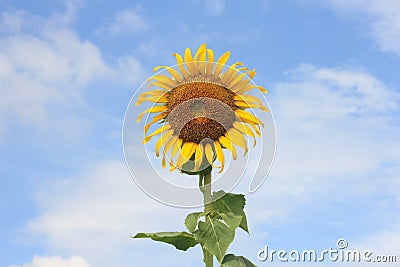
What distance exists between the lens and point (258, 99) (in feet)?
13.4

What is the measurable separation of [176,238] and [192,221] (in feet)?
0.77

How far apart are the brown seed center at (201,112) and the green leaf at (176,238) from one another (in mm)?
674

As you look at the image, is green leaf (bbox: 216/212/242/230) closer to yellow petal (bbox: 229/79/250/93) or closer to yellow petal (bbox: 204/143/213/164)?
yellow petal (bbox: 204/143/213/164)

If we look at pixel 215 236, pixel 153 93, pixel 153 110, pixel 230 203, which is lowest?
pixel 215 236

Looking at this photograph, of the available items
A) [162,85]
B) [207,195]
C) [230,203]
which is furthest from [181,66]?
[230,203]

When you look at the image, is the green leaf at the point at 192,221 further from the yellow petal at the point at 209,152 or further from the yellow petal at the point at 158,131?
the yellow petal at the point at 158,131

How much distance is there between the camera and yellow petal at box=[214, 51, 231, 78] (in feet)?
13.2

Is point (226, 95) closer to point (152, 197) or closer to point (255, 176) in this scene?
point (255, 176)

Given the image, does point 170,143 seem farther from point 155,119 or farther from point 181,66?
point 181,66

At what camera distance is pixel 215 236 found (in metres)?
3.75

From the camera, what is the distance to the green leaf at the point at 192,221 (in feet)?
12.6

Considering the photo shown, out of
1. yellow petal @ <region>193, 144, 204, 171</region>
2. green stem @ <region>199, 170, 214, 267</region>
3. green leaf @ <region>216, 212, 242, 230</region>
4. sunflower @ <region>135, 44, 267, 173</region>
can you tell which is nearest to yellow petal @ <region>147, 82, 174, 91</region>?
sunflower @ <region>135, 44, 267, 173</region>

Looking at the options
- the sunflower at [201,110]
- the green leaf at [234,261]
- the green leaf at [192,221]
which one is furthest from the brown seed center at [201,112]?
the green leaf at [234,261]

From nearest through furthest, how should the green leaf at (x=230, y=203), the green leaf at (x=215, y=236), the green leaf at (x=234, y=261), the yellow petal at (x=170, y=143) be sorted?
the green leaf at (x=215, y=236) < the green leaf at (x=234, y=261) < the yellow petal at (x=170, y=143) < the green leaf at (x=230, y=203)
